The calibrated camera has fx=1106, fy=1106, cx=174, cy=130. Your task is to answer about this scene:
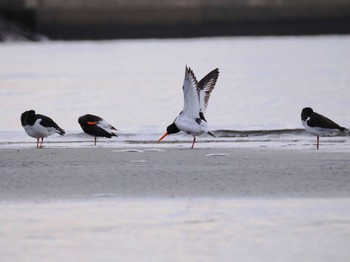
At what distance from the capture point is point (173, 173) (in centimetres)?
1094

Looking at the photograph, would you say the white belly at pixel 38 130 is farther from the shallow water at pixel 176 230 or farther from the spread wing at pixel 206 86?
the shallow water at pixel 176 230

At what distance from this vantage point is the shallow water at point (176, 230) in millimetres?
7535

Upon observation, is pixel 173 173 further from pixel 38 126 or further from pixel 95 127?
pixel 95 127

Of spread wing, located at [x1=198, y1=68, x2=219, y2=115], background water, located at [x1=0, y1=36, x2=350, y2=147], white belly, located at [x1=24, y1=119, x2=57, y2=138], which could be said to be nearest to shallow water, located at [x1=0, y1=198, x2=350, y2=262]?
white belly, located at [x1=24, y1=119, x2=57, y2=138]

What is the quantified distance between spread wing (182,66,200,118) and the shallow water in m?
4.28

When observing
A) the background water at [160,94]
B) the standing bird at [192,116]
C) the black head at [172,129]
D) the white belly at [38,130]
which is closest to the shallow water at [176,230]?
the standing bird at [192,116]

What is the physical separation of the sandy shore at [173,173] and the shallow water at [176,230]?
383 mm

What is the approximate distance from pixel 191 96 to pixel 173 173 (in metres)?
3.26

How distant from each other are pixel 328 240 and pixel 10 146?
752cm

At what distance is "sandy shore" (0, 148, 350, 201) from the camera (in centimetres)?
987

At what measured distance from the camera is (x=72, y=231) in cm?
830

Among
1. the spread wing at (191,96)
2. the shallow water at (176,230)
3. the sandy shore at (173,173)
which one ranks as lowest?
the shallow water at (176,230)

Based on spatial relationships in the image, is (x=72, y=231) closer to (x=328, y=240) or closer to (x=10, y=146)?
→ (x=328, y=240)

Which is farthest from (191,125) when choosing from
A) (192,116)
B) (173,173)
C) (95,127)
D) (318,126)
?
(173,173)
